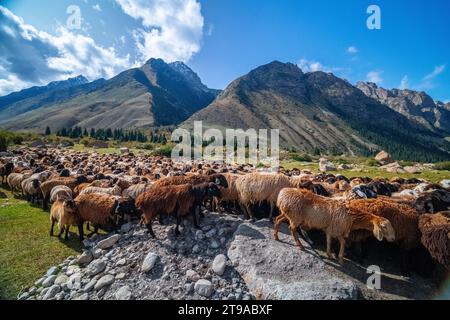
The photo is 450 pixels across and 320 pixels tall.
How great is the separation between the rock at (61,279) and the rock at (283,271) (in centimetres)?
517

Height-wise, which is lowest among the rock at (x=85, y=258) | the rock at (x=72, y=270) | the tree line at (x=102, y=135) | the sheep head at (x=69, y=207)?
the rock at (x=72, y=270)

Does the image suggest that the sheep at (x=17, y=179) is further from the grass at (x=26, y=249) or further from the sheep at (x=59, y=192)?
the sheep at (x=59, y=192)

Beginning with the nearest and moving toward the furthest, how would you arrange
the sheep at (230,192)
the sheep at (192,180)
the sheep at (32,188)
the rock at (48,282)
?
the rock at (48,282)
the sheep at (192,180)
the sheep at (230,192)
the sheep at (32,188)

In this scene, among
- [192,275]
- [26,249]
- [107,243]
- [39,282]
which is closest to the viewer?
[192,275]

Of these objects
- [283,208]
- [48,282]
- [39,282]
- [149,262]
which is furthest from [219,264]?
[39,282]

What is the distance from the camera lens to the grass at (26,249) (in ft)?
29.1

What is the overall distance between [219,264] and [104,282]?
135 inches

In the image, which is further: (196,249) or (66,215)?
(66,215)

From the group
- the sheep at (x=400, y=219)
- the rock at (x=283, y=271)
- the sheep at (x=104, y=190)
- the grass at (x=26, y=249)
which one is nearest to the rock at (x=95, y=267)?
the grass at (x=26, y=249)

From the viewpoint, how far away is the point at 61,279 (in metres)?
8.81

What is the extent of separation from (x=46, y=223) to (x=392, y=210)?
14.5m

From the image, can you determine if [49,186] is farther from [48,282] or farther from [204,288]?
[204,288]

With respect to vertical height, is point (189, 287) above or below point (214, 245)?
below
